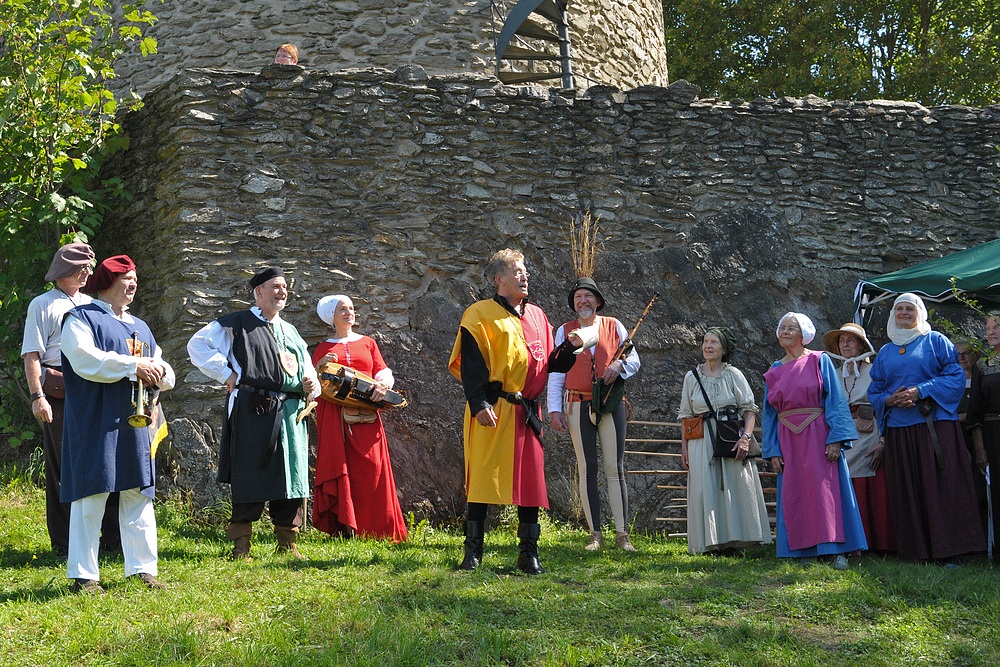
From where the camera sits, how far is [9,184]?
22.5 ft

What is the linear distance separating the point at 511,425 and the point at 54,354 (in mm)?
2577

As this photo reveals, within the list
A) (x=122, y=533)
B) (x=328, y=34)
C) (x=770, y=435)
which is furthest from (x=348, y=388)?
(x=328, y=34)

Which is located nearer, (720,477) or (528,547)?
(528,547)

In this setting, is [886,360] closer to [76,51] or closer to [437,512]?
[437,512]

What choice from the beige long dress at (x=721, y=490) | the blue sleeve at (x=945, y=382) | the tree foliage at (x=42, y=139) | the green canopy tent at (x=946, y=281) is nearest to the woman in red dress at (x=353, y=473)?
the beige long dress at (x=721, y=490)

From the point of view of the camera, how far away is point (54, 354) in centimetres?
541

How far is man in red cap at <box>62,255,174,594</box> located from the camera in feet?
14.1

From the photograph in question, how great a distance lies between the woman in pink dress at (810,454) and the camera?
567 cm

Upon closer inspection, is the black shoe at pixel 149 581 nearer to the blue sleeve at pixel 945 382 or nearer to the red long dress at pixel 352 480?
the red long dress at pixel 352 480

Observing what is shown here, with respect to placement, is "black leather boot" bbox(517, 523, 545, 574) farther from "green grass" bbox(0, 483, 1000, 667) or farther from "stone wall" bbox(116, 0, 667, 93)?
"stone wall" bbox(116, 0, 667, 93)

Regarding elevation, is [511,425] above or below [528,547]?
above

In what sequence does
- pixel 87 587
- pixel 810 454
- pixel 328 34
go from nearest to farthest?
1. pixel 87 587
2. pixel 810 454
3. pixel 328 34

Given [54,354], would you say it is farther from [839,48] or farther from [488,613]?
[839,48]

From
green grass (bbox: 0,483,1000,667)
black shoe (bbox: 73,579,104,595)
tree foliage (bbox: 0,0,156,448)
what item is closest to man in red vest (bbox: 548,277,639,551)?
green grass (bbox: 0,483,1000,667)
